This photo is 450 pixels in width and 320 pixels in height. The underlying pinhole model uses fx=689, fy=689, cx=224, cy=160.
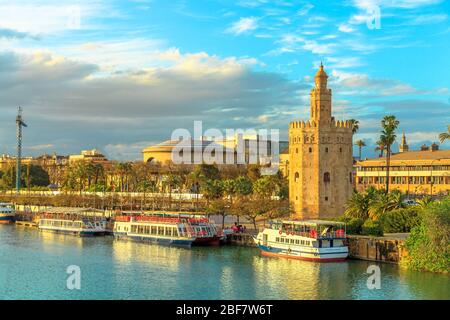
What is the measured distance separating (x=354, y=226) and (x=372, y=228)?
241cm

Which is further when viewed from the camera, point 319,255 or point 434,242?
point 319,255

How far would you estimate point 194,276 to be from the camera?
56969 millimetres

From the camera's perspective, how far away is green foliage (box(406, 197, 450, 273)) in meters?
55.3

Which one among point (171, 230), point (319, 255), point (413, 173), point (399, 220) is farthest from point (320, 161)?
point (413, 173)

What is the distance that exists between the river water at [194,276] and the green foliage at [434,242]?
1009 mm

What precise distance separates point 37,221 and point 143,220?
3477 cm

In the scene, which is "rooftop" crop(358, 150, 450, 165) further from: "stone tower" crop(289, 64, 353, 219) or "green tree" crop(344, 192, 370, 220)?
"green tree" crop(344, 192, 370, 220)

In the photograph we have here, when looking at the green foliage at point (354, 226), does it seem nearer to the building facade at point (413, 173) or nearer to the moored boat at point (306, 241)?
the moored boat at point (306, 241)

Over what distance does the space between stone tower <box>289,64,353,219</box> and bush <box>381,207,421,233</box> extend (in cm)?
1939

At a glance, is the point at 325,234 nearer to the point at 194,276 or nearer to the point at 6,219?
the point at 194,276

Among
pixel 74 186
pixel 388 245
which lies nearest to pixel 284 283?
pixel 388 245

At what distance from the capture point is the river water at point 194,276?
164ft

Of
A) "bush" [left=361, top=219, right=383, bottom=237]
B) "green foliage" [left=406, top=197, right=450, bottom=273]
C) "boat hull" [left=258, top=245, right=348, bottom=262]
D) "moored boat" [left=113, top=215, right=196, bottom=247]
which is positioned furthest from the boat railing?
"moored boat" [left=113, top=215, right=196, bottom=247]
